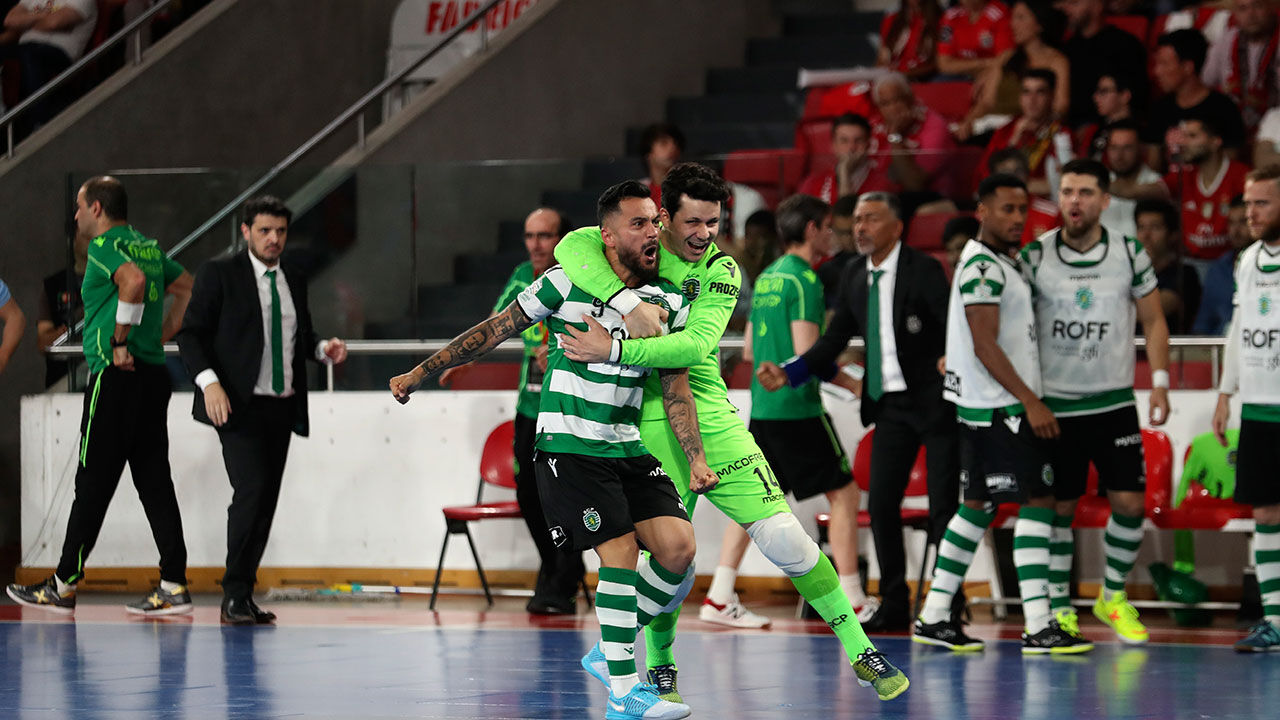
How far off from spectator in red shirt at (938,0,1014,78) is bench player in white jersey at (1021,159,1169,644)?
5.17m

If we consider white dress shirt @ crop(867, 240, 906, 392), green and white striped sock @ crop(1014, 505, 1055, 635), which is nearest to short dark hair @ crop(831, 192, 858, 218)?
white dress shirt @ crop(867, 240, 906, 392)

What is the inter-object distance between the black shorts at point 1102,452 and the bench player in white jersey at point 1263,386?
0.54 metres

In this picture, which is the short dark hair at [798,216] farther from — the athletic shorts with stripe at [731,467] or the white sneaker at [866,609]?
the athletic shorts with stripe at [731,467]

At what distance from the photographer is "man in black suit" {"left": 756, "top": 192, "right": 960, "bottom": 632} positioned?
8219 millimetres

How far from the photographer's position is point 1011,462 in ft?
24.4

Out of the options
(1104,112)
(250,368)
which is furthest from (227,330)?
(1104,112)

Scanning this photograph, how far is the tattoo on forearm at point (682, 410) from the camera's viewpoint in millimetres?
5770

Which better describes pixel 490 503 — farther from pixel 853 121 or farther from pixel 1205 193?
pixel 1205 193

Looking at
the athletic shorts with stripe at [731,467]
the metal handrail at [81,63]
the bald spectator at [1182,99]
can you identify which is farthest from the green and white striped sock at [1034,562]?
the metal handrail at [81,63]

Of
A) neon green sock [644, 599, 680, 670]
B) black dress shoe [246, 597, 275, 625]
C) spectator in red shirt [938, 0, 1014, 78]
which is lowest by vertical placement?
black dress shoe [246, 597, 275, 625]

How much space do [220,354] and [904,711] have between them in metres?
4.50

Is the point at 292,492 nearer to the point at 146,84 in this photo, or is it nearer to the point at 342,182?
the point at 342,182

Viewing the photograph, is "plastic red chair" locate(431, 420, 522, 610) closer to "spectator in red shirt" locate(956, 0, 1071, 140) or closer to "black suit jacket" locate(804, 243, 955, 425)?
"black suit jacket" locate(804, 243, 955, 425)

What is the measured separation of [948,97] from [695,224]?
7.26 m
